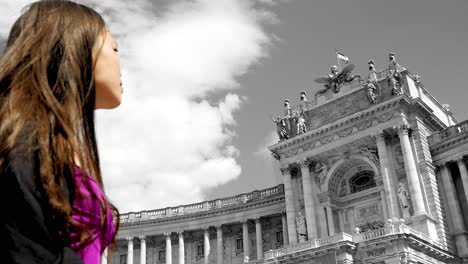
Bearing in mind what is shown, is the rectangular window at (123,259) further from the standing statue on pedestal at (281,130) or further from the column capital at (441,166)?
the column capital at (441,166)

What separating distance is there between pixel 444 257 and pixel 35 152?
118ft

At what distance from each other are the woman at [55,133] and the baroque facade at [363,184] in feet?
102

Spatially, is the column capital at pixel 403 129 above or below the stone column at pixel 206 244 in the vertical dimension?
above

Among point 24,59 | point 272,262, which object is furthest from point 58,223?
point 272,262

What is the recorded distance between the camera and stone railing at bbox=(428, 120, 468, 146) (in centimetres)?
3838

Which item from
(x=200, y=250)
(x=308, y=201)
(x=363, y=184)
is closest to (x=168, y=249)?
(x=200, y=250)

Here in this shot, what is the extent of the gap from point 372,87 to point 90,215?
39796mm

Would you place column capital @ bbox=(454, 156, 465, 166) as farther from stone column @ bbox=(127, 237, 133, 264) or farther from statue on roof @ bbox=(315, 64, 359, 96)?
stone column @ bbox=(127, 237, 133, 264)

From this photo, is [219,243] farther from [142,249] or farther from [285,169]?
[285,169]

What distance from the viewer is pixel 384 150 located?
3791 cm

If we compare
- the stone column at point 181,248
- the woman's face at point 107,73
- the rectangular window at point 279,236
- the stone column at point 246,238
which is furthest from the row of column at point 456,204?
the woman's face at point 107,73

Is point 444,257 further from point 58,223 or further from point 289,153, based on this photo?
point 58,223

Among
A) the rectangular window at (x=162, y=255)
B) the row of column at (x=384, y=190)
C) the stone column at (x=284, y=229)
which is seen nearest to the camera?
the row of column at (x=384, y=190)

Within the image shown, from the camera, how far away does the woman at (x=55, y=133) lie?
1.52 meters
